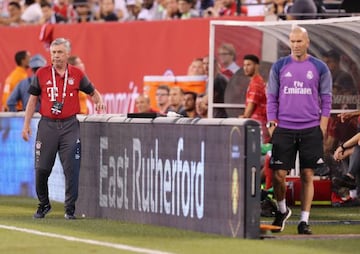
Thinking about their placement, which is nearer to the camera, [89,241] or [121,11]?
[89,241]

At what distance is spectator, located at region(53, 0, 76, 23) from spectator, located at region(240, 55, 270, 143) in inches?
390

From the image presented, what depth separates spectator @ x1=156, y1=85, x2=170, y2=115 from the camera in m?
22.4

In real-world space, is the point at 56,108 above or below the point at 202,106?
above

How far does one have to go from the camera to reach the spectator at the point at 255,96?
19.1 m

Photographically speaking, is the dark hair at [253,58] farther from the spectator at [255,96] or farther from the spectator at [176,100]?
the spectator at [176,100]

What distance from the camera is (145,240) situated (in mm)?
12766

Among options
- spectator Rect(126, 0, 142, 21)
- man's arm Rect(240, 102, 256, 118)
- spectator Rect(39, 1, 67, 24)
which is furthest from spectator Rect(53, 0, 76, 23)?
man's arm Rect(240, 102, 256, 118)

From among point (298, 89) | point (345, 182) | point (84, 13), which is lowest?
point (345, 182)

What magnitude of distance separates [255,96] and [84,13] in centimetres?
1014

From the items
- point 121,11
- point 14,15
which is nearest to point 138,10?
point 121,11

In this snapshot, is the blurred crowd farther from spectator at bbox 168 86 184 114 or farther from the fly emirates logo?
the fly emirates logo

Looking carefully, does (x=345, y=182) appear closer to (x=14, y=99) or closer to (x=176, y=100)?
(x=176, y=100)

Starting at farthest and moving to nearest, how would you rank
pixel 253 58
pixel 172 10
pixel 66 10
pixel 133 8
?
pixel 66 10, pixel 133 8, pixel 172 10, pixel 253 58

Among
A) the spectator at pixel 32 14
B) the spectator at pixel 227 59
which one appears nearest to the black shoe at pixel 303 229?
the spectator at pixel 227 59
